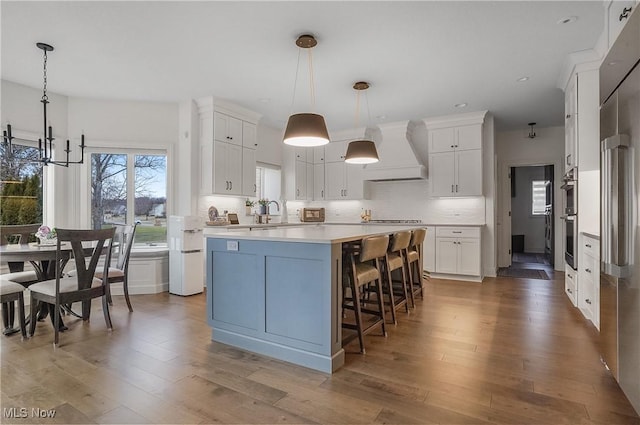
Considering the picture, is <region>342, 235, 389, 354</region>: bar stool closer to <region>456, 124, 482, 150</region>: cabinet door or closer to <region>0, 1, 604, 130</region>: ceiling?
<region>0, 1, 604, 130</region>: ceiling

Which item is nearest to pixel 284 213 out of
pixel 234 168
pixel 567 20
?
pixel 234 168

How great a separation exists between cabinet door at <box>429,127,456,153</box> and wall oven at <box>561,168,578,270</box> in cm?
201

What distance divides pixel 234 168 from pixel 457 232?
370 centimetres

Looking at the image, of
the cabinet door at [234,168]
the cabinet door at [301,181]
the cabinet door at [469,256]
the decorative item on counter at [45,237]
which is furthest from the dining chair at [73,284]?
the cabinet door at [469,256]

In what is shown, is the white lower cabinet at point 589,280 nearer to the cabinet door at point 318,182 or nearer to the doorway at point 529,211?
the cabinet door at point 318,182

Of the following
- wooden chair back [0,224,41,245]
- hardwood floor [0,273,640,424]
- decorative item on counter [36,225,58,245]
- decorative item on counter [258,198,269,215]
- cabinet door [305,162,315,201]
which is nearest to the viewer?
hardwood floor [0,273,640,424]

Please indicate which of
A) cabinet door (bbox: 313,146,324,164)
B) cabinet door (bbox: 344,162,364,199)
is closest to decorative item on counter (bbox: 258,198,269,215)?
cabinet door (bbox: 313,146,324,164)

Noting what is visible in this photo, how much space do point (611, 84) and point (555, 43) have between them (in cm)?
170

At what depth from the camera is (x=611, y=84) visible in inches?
82.7

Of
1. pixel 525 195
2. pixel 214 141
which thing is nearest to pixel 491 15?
pixel 214 141

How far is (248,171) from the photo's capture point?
5738mm

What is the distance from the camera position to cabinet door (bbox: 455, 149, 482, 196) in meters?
5.69

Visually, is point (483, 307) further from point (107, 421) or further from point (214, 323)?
point (107, 421)

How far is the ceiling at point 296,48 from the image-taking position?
9.40 feet
